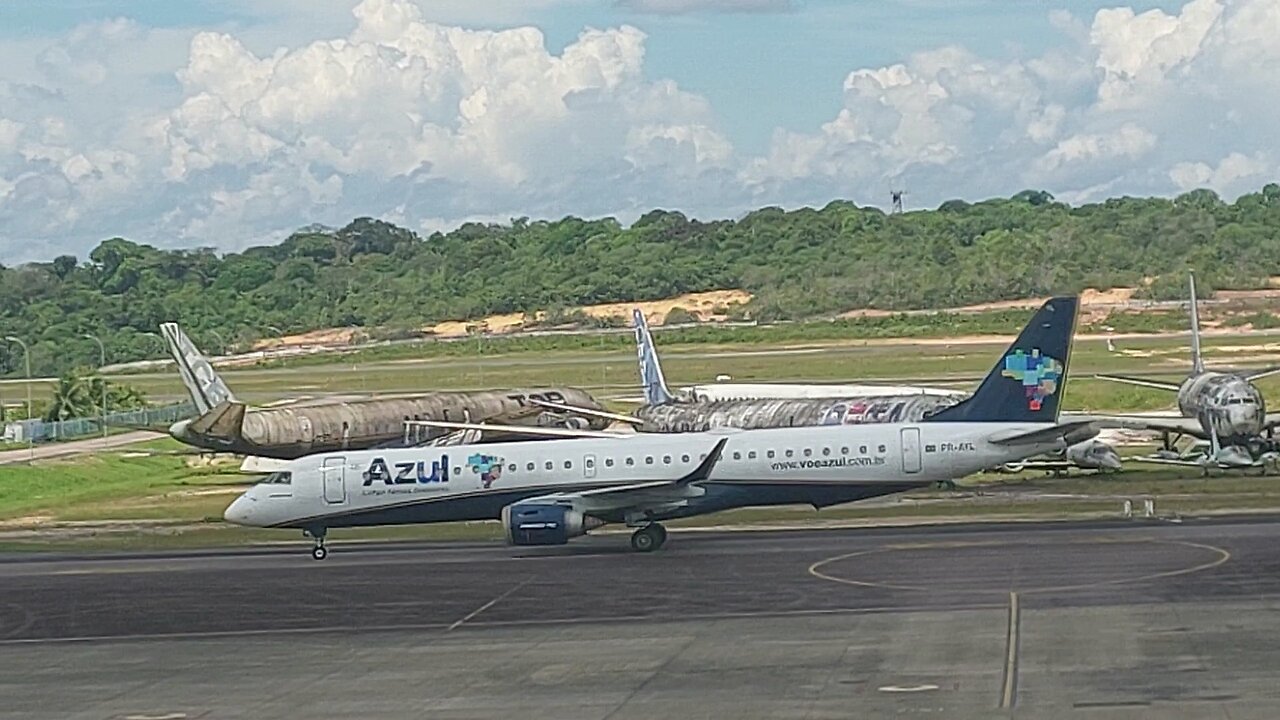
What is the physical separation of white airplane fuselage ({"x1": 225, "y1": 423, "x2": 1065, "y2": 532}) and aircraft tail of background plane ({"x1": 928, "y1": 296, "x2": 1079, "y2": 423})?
1.37ft

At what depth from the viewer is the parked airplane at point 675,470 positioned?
1911 inches

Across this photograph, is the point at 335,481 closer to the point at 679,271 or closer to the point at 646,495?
the point at 646,495

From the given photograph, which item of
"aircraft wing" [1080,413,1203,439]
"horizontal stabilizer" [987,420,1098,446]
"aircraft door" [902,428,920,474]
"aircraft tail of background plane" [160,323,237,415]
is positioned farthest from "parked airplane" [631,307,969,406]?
"aircraft door" [902,428,920,474]

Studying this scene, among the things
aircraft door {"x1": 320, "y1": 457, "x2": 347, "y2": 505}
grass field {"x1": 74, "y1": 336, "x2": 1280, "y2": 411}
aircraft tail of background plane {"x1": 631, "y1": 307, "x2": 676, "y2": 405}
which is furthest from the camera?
grass field {"x1": 74, "y1": 336, "x2": 1280, "y2": 411}

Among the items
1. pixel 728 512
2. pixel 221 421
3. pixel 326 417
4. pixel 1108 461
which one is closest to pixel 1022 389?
pixel 728 512

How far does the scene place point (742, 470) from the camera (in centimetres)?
4891

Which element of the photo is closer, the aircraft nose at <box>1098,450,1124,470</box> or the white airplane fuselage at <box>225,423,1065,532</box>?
the white airplane fuselage at <box>225,423,1065,532</box>

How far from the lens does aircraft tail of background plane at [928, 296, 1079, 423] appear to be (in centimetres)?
4919

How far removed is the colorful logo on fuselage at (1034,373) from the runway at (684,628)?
3.34 m

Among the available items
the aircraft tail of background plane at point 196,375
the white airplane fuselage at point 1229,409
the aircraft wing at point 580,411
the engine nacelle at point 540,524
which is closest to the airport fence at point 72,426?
the aircraft tail of background plane at point 196,375

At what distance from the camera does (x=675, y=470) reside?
49250mm

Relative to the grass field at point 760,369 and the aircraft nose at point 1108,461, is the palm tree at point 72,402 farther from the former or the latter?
the aircraft nose at point 1108,461

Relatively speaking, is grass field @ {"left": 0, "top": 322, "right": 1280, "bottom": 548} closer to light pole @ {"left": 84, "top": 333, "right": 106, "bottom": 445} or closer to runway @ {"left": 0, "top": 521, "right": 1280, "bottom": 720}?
light pole @ {"left": 84, "top": 333, "right": 106, "bottom": 445}

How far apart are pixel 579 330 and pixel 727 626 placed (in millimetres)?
113584
